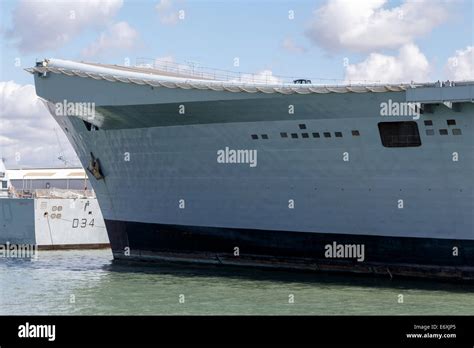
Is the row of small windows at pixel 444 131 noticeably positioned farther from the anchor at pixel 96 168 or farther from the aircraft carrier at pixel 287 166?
the anchor at pixel 96 168

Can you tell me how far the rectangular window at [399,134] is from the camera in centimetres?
2188

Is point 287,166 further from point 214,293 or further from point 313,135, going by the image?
point 214,293

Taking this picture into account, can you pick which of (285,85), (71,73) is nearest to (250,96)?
(285,85)

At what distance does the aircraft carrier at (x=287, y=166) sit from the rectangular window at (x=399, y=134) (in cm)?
3

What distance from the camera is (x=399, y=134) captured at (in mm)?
22062

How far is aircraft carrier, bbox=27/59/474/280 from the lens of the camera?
21.8 meters

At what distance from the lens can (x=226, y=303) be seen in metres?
19.1

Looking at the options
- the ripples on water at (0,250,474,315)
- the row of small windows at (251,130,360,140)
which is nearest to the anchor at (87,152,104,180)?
the ripples on water at (0,250,474,315)

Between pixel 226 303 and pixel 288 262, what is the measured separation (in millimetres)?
5976

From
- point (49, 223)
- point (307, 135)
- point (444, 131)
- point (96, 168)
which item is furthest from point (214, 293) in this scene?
point (49, 223)

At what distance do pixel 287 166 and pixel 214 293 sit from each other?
4.91 m

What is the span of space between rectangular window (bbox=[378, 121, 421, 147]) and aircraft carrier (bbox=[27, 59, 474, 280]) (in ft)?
0.10

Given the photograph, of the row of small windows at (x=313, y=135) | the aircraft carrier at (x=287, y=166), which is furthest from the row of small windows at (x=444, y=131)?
the row of small windows at (x=313, y=135)
